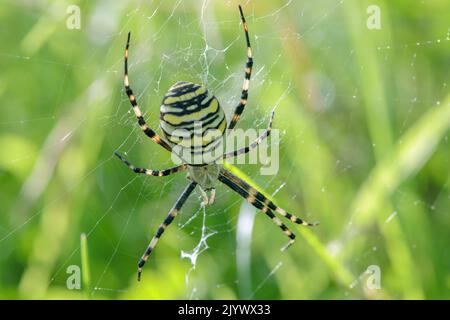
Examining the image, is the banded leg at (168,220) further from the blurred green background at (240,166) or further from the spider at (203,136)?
the blurred green background at (240,166)

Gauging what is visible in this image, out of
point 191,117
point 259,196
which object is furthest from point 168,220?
point 191,117

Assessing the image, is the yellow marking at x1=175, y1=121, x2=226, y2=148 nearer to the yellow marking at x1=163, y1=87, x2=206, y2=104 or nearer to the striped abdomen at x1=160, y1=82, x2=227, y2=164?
the striped abdomen at x1=160, y1=82, x2=227, y2=164

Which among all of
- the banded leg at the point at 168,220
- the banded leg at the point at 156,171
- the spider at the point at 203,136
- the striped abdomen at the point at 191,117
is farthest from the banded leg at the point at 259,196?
the striped abdomen at the point at 191,117

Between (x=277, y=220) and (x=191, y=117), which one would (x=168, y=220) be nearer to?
(x=277, y=220)

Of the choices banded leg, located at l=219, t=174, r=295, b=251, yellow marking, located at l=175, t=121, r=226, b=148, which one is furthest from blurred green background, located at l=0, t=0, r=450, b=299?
yellow marking, located at l=175, t=121, r=226, b=148

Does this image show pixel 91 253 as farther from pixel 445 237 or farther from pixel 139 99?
pixel 445 237
